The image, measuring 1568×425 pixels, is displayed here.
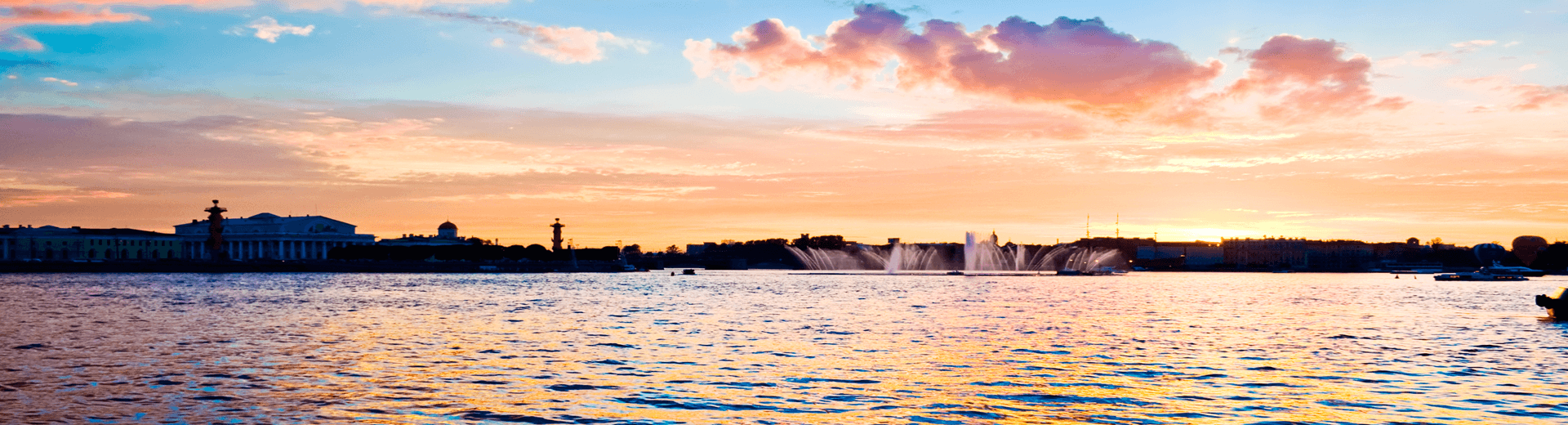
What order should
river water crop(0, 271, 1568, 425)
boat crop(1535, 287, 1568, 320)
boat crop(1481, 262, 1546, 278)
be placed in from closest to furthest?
river water crop(0, 271, 1568, 425) → boat crop(1535, 287, 1568, 320) → boat crop(1481, 262, 1546, 278)

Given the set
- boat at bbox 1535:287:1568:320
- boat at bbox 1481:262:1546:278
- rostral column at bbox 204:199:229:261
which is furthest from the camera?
rostral column at bbox 204:199:229:261

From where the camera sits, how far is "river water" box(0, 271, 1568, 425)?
64.4 feet

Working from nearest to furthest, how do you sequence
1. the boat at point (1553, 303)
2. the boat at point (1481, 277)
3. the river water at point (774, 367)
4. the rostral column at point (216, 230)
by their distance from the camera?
the river water at point (774, 367) < the boat at point (1553, 303) < the boat at point (1481, 277) < the rostral column at point (216, 230)

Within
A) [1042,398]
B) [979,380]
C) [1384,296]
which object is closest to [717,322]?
[979,380]

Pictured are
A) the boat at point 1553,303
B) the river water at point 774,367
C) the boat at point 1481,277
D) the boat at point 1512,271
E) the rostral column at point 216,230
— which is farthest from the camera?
the rostral column at point 216,230

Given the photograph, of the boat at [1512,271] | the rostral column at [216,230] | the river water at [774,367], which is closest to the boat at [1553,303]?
the river water at [774,367]

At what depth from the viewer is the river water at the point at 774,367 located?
19.6m

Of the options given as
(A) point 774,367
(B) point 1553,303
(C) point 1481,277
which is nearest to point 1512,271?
(C) point 1481,277

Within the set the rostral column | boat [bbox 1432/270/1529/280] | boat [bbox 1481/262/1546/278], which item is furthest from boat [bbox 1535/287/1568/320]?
the rostral column

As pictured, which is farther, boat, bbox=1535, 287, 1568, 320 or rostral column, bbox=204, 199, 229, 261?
rostral column, bbox=204, 199, 229, 261

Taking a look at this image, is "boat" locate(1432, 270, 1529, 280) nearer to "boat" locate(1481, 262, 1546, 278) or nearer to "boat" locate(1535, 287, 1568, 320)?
"boat" locate(1481, 262, 1546, 278)

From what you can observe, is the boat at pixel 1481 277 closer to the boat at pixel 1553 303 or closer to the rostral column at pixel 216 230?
the boat at pixel 1553 303

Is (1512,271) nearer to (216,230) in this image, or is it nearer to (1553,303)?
(1553,303)

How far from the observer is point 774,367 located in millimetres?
26734
